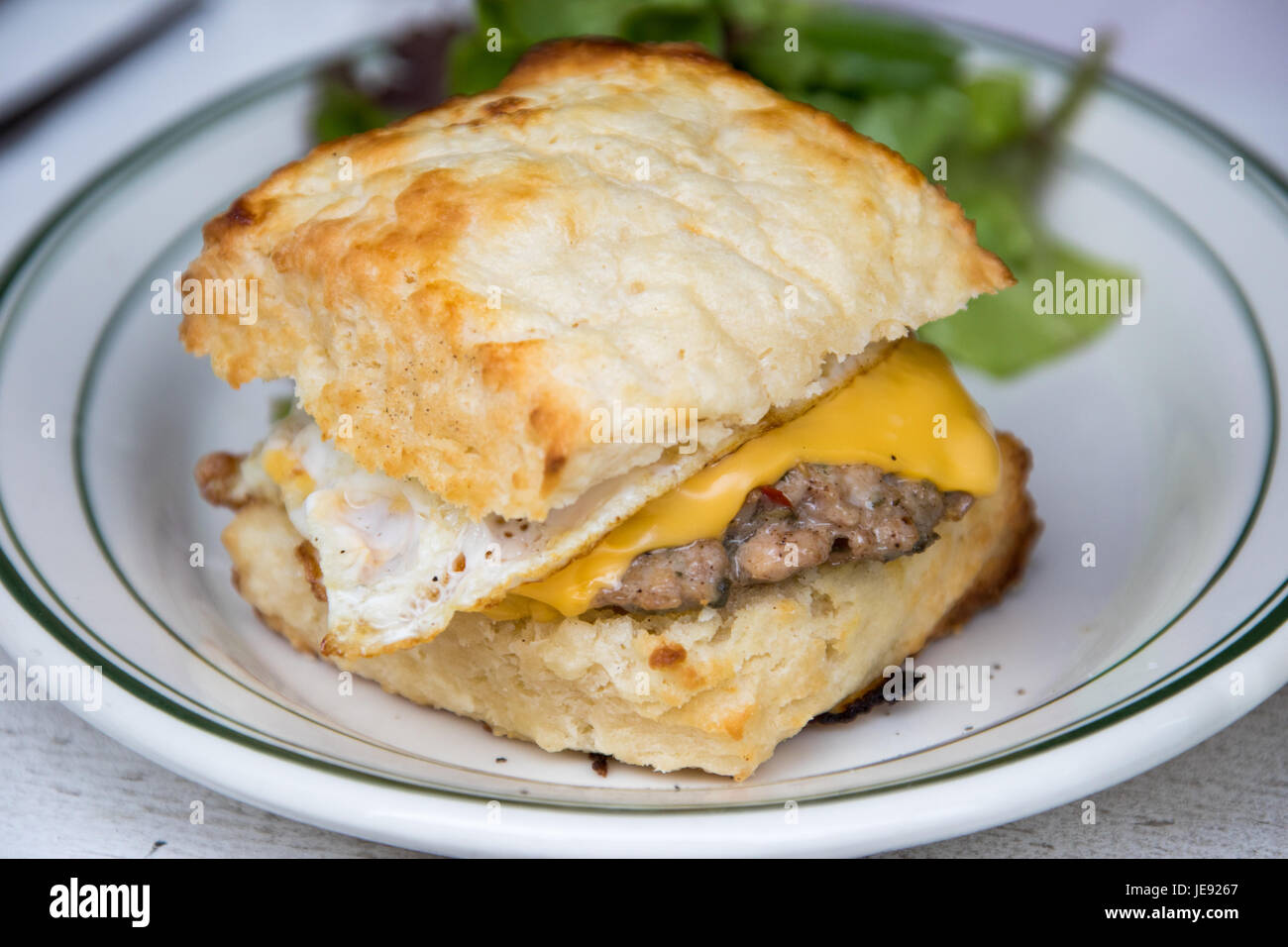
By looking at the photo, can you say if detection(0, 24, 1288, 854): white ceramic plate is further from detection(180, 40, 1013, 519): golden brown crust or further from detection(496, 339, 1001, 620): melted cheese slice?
detection(180, 40, 1013, 519): golden brown crust

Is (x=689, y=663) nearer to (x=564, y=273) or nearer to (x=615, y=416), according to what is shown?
(x=615, y=416)

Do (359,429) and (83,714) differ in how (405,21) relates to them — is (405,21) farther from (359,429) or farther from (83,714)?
Answer: (83,714)

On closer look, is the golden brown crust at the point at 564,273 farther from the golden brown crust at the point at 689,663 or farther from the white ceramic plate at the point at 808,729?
the white ceramic plate at the point at 808,729

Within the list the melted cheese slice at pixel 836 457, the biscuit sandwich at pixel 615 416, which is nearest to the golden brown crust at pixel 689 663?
the biscuit sandwich at pixel 615 416

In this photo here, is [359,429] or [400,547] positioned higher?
[359,429]

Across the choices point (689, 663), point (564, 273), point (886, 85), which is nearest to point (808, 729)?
point (689, 663)
